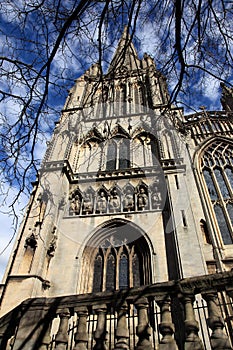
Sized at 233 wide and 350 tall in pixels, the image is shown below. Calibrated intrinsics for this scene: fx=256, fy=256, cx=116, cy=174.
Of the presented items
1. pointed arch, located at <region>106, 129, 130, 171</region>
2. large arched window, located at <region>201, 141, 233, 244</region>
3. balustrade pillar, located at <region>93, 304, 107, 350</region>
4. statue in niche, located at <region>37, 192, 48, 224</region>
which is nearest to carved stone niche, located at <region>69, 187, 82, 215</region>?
statue in niche, located at <region>37, 192, 48, 224</region>

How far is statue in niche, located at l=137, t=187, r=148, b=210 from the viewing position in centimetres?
1013

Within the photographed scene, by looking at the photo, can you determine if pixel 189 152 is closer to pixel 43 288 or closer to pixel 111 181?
pixel 111 181

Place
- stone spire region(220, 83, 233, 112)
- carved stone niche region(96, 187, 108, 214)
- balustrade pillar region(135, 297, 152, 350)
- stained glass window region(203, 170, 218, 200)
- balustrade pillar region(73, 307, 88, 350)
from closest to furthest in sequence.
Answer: balustrade pillar region(135, 297, 152, 350)
balustrade pillar region(73, 307, 88, 350)
carved stone niche region(96, 187, 108, 214)
stained glass window region(203, 170, 218, 200)
stone spire region(220, 83, 233, 112)

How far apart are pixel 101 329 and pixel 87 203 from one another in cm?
789

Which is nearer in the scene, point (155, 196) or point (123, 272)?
point (123, 272)

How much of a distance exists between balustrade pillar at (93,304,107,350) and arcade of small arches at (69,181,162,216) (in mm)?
7042

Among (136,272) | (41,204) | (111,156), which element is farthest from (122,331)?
(111,156)

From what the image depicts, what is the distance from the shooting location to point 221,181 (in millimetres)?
11906

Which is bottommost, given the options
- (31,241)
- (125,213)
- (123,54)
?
(31,241)

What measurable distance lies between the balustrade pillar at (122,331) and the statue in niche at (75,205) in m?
7.59

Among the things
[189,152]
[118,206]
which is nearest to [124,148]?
[189,152]

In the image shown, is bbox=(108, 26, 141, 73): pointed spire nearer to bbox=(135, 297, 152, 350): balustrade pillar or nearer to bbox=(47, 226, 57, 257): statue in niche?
bbox=(135, 297, 152, 350): balustrade pillar

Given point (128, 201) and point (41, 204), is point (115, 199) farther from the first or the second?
point (41, 204)

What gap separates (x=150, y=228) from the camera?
929 centimetres
